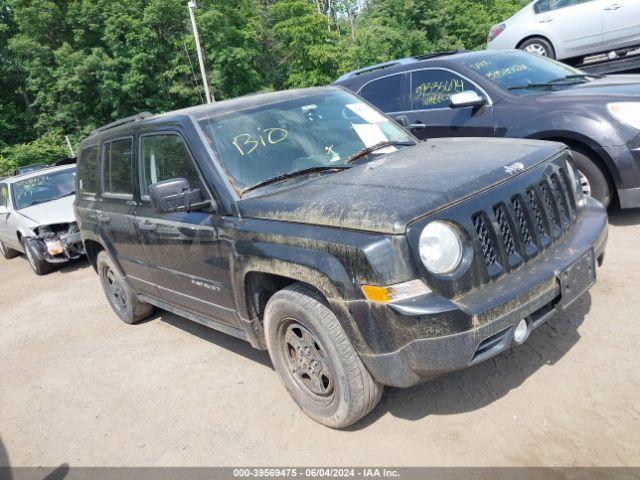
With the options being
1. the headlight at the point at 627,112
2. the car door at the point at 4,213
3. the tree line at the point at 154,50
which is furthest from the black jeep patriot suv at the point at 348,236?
the tree line at the point at 154,50

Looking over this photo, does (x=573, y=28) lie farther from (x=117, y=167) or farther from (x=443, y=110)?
(x=117, y=167)

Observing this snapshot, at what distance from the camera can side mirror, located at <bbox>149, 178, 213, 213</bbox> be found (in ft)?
11.0

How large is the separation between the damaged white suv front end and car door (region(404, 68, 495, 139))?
5.39m

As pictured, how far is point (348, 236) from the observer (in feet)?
8.69

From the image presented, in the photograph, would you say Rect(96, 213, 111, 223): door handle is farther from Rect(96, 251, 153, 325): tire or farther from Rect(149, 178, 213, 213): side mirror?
Rect(149, 178, 213, 213): side mirror

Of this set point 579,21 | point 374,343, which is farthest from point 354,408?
point 579,21

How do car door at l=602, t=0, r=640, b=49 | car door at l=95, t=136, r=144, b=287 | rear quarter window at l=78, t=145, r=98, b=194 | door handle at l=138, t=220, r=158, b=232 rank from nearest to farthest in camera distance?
door handle at l=138, t=220, r=158, b=232
car door at l=95, t=136, r=144, b=287
rear quarter window at l=78, t=145, r=98, b=194
car door at l=602, t=0, r=640, b=49

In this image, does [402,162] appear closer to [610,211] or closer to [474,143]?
[474,143]

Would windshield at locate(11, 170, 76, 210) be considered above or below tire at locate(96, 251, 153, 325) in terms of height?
above

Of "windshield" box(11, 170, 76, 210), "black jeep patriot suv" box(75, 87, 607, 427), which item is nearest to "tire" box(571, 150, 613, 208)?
"black jeep patriot suv" box(75, 87, 607, 427)

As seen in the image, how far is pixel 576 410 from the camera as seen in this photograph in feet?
9.66

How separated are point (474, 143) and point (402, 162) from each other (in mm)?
608

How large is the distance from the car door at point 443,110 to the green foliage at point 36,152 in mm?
30567

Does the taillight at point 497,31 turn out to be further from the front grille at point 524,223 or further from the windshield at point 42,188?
the windshield at point 42,188
